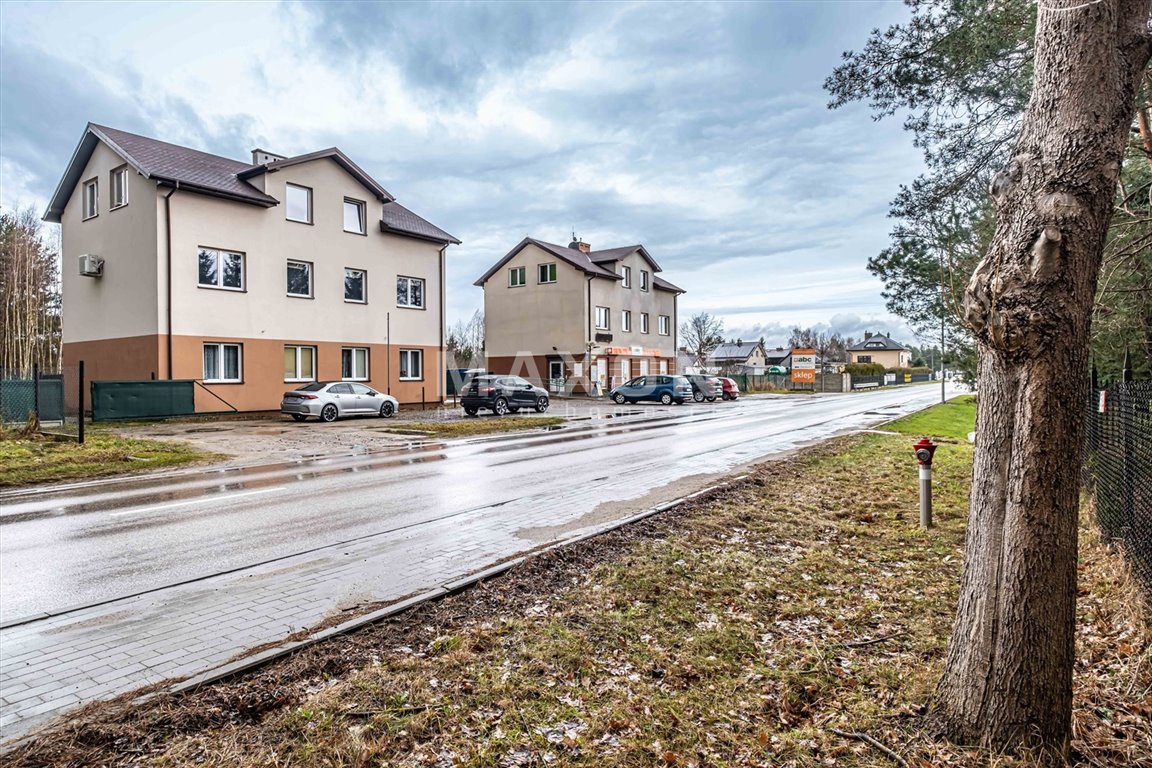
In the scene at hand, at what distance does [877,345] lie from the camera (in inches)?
5231

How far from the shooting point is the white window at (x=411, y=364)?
30469mm

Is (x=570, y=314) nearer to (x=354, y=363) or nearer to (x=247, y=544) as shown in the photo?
(x=354, y=363)

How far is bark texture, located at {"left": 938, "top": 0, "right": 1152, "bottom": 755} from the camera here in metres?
2.93

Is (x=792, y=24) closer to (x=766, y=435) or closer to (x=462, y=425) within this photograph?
(x=766, y=435)

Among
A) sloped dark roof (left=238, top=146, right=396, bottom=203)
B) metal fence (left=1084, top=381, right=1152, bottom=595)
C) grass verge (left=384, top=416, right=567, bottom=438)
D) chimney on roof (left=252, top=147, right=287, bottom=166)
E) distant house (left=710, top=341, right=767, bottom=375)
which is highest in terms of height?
chimney on roof (left=252, top=147, right=287, bottom=166)

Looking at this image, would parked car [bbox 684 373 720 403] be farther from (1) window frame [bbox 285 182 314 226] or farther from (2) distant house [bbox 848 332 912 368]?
(2) distant house [bbox 848 332 912 368]

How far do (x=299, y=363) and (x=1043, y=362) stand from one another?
26.9m

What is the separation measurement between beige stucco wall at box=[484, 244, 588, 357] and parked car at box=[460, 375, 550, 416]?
610 inches

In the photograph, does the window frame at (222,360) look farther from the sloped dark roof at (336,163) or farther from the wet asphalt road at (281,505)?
the wet asphalt road at (281,505)

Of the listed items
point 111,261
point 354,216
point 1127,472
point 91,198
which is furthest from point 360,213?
point 1127,472

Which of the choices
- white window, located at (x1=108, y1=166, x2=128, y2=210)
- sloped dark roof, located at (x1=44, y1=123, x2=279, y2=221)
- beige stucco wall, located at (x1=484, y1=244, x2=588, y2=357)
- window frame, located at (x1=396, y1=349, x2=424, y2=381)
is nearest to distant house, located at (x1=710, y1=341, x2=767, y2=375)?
beige stucco wall, located at (x1=484, y1=244, x2=588, y2=357)

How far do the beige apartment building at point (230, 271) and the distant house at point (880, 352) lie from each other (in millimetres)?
120390

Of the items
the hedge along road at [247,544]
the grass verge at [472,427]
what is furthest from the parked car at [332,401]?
the hedge along road at [247,544]

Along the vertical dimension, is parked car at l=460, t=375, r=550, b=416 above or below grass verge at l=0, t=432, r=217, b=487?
above
